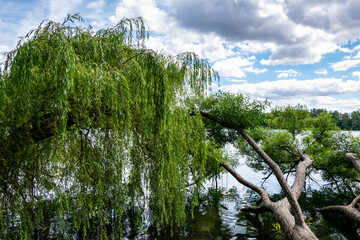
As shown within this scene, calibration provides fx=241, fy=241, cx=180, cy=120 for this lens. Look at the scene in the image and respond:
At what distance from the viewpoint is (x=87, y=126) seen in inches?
146

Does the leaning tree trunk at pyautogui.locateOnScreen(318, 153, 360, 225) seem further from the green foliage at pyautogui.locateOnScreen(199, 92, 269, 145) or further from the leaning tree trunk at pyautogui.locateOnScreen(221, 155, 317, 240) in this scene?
the green foliage at pyautogui.locateOnScreen(199, 92, 269, 145)

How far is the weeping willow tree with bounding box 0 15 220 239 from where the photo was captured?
9.98 feet

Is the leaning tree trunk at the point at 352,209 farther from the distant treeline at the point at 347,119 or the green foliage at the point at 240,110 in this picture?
the distant treeline at the point at 347,119

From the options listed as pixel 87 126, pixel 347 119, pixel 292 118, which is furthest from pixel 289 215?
pixel 347 119

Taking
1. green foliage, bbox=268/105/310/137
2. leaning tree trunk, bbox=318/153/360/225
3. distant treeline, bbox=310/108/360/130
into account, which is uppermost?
distant treeline, bbox=310/108/360/130

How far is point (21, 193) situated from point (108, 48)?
8.57 feet

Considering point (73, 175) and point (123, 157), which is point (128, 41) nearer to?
point (123, 157)

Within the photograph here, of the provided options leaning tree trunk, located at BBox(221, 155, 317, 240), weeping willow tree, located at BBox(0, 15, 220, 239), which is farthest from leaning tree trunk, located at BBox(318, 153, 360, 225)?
weeping willow tree, located at BBox(0, 15, 220, 239)

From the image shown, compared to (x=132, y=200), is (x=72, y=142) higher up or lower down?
higher up

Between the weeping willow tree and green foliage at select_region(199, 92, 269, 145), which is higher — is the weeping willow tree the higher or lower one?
the lower one

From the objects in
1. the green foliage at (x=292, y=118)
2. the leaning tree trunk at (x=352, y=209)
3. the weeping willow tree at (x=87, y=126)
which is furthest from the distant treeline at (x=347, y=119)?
the weeping willow tree at (x=87, y=126)

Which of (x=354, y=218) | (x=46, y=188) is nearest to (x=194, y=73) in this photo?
(x=46, y=188)

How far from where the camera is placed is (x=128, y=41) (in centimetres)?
495

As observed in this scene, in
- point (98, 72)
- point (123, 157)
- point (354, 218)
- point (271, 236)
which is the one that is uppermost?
point (98, 72)
